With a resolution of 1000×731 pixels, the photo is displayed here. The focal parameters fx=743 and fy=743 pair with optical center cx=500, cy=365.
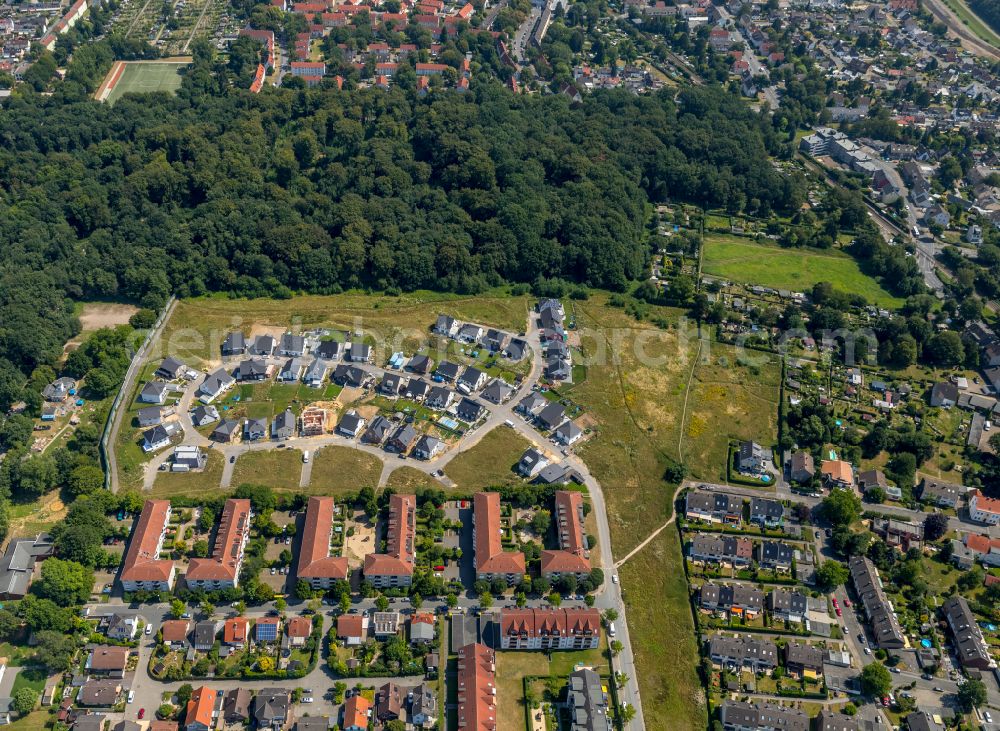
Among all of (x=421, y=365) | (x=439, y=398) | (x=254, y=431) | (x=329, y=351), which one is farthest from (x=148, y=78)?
(x=439, y=398)

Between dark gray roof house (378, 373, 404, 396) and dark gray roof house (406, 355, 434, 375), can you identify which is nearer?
dark gray roof house (378, 373, 404, 396)

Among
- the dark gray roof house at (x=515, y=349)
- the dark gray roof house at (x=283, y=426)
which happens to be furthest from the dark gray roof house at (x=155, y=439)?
the dark gray roof house at (x=515, y=349)

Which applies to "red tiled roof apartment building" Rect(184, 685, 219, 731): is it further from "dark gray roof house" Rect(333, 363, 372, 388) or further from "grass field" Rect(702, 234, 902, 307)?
"grass field" Rect(702, 234, 902, 307)

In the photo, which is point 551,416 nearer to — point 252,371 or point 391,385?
point 391,385

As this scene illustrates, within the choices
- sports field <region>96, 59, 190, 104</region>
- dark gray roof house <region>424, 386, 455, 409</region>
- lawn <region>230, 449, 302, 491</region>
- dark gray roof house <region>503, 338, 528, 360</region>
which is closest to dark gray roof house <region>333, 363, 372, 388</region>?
dark gray roof house <region>424, 386, 455, 409</region>

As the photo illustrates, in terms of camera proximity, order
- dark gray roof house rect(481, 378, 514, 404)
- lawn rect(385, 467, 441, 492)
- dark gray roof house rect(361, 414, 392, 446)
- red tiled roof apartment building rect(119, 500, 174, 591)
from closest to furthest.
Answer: red tiled roof apartment building rect(119, 500, 174, 591) < lawn rect(385, 467, 441, 492) < dark gray roof house rect(361, 414, 392, 446) < dark gray roof house rect(481, 378, 514, 404)

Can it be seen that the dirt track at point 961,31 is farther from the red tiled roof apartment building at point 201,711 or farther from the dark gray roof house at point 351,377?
the red tiled roof apartment building at point 201,711

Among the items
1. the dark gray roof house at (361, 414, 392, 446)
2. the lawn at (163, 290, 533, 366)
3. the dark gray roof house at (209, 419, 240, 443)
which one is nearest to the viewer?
the dark gray roof house at (209, 419, 240, 443)
